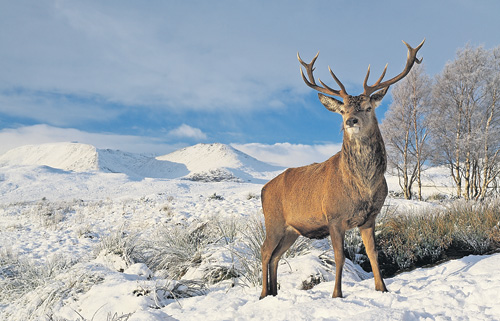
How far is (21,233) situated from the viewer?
1083cm

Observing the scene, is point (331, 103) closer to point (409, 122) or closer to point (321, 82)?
point (321, 82)

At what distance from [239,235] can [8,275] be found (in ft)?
15.3

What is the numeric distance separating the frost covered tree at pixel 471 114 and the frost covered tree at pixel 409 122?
3.21 ft

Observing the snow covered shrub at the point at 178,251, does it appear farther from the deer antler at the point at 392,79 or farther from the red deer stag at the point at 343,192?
the deer antler at the point at 392,79

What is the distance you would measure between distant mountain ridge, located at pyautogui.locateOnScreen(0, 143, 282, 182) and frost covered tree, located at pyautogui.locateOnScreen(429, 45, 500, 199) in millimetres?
29971

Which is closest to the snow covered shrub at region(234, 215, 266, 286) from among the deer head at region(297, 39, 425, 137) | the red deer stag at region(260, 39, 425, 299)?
the red deer stag at region(260, 39, 425, 299)

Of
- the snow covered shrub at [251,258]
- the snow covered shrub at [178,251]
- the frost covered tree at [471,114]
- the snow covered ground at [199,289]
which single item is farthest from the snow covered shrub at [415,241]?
the frost covered tree at [471,114]

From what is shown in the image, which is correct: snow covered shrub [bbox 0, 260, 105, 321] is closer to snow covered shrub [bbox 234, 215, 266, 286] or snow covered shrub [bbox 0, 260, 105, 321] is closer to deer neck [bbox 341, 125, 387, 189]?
snow covered shrub [bbox 234, 215, 266, 286]

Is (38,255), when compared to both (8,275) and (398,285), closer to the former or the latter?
(8,275)

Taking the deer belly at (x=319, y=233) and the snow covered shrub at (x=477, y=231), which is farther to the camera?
the snow covered shrub at (x=477, y=231)

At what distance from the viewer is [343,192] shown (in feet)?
10.8

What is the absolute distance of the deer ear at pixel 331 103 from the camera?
139 inches

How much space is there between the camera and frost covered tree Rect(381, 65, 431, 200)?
21.0 meters

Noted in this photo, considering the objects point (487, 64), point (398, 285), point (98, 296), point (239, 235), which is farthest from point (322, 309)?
point (487, 64)
